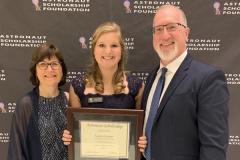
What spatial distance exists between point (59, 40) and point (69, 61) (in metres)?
0.19

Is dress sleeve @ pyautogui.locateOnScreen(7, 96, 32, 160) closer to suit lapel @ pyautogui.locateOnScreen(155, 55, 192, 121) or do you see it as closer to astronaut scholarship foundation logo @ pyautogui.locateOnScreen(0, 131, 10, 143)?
astronaut scholarship foundation logo @ pyautogui.locateOnScreen(0, 131, 10, 143)

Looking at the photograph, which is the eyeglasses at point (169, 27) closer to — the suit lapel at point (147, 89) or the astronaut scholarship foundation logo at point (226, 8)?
the suit lapel at point (147, 89)

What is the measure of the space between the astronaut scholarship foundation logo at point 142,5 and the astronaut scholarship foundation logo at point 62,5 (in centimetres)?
32

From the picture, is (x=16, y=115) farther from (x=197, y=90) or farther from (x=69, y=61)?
(x=197, y=90)

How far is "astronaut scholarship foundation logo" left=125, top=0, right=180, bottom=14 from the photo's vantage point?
113 inches

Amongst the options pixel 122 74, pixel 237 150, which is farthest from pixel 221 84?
pixel 237 150

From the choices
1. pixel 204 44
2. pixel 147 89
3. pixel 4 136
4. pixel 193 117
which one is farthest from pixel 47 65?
pixel 204 44

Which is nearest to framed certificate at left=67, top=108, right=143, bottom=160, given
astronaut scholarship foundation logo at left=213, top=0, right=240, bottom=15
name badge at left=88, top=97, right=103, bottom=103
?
name badge at left=88, top=97, right=103, bottom=103

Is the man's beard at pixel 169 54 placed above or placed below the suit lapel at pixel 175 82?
above

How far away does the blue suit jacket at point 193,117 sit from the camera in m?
2.01

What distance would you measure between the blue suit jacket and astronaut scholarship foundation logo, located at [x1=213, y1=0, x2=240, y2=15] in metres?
0.87

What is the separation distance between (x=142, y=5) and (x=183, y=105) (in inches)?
43.9

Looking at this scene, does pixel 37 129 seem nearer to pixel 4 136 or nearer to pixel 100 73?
pixel 100 73

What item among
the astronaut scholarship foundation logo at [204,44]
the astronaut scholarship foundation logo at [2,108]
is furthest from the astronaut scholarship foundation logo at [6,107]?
the astronaut scholarship foundation logo at [204,44]
